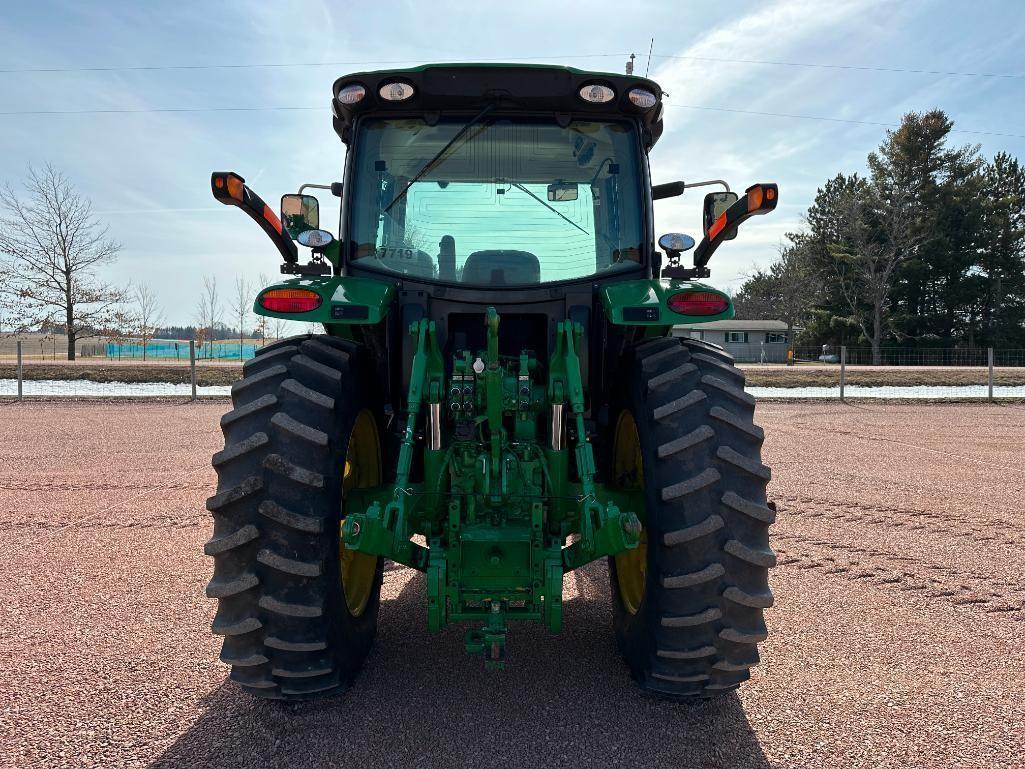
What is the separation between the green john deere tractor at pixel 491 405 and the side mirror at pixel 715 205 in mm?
15

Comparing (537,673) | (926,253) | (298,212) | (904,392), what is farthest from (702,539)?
(926,253)

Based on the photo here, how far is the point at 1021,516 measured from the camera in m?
5.84

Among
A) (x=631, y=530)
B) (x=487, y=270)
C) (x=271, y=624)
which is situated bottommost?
(x=271, y=624)

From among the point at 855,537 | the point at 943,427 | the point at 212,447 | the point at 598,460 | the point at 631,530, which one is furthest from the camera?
the point at 943,427

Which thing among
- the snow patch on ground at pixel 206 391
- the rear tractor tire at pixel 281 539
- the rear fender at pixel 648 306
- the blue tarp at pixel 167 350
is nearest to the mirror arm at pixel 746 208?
the rear fender at pixel 648 306

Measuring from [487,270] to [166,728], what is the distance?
7.29 ft

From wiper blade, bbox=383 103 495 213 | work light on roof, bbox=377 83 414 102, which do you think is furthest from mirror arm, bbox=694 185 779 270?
work light on roof, bbox=377 83 414 102

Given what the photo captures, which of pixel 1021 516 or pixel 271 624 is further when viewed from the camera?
pixel 1021 516

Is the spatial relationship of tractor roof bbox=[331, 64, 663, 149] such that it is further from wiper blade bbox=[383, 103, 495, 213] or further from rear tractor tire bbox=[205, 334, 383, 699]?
rear tractor tire bbox=[205, 334, 383, 699]

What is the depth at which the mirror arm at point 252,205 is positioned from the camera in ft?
9.14

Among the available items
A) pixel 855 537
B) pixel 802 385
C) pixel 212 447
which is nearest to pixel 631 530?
pixel 855 537

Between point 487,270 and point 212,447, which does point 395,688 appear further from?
point 212,447

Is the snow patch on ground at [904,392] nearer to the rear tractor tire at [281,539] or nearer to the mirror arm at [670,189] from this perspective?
the mirror arm at [670,189]

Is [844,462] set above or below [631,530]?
below
